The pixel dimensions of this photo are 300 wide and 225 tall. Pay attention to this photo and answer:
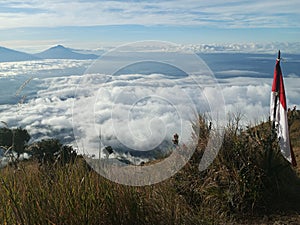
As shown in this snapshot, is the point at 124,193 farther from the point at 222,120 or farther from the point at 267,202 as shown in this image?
the point at 222,120

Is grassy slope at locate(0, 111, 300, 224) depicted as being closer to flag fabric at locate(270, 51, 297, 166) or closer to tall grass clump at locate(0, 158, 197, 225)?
tall grass clump at locate(0, 158, 197, 225)

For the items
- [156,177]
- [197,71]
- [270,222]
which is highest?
[197,71]

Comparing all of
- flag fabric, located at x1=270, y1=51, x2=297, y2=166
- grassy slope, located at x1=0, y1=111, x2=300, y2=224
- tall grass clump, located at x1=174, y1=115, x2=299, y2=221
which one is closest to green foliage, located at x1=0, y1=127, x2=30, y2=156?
grassy slope, located at x1=0, y1=111, x2=300, y2=224

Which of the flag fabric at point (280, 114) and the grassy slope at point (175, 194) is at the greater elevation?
the flag fabric at point (280, 114)

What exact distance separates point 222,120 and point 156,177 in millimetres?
1938

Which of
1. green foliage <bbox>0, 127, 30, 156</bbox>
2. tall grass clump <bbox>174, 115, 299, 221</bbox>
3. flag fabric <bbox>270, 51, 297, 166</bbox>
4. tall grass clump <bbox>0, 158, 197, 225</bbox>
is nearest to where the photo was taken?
tall grass clump <bbox>0, 158, 197, 225</bbox>

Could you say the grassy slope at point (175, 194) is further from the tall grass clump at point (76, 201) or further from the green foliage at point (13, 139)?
the green foliage at point (13, 139)

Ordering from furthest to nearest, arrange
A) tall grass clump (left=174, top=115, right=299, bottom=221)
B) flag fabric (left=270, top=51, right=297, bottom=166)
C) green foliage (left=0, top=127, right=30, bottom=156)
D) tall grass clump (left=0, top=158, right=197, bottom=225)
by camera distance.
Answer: flag fabric (left=270, top=51, right=297, bottom=166), tall grass clump (left=174, top=115, right=299, bottom=221), green foliage (left=0, top=127, right=30, bottom=156), tall grass clump (left=0, top=158, right=197, bottom=225)

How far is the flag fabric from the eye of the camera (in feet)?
24.2

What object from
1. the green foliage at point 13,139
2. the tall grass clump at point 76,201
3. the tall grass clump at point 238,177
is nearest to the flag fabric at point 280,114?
the tall grass clump at point 238,177

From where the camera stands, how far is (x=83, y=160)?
5191mm

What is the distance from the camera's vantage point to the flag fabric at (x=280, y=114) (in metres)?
7.38

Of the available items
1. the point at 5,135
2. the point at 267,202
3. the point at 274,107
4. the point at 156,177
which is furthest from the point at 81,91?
the point at 274,107

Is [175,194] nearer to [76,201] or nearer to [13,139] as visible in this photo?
[76,201]
